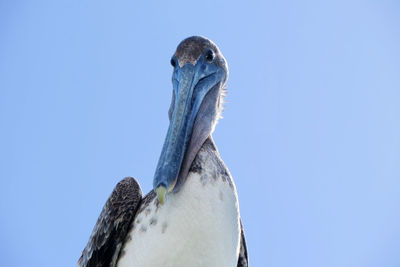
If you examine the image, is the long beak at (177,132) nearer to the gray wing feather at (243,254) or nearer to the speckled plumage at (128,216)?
the speckled plumage at (128,216)

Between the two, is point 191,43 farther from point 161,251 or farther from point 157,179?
point 161,251

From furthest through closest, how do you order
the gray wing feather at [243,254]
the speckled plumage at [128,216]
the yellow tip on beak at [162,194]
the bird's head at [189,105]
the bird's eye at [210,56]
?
the gray wing feather at [243,254] < the bird's eye at [210,56] < the speckled plumage at [128,216] < the bird's head at [189,105] < the yellow tip on beak at [162,194]

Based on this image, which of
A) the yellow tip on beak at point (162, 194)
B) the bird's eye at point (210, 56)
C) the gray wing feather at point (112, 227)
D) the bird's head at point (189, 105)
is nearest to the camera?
the yellow tip on beak at point (162, 194)

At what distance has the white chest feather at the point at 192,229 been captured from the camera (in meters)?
3.62

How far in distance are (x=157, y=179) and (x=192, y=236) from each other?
551 millimetres

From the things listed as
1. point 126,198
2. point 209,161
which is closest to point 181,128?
point 209,161

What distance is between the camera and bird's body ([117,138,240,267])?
3.62 metres

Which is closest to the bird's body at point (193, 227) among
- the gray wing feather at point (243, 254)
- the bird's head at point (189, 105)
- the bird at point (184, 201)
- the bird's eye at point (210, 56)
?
the bird at point (184, 201)

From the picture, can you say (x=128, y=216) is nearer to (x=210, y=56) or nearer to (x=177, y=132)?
(x=177, y=132)

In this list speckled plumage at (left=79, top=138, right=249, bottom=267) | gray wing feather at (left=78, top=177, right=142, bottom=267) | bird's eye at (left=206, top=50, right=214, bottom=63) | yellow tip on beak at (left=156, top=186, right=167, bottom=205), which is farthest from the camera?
bird's eye at (left=206, top=50, right=214, bottom=63)

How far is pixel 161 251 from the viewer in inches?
144

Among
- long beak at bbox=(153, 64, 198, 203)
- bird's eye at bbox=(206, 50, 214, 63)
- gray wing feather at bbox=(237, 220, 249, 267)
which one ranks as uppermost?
bird's eye at bbox=(206, 50, 214, 63)

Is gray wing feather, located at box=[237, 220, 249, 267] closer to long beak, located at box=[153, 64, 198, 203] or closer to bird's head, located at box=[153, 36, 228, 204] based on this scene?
bird's head, located at box=[153, 36, 228, 204]

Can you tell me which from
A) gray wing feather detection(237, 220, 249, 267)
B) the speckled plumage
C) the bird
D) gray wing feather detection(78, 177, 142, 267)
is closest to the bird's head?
the bird
